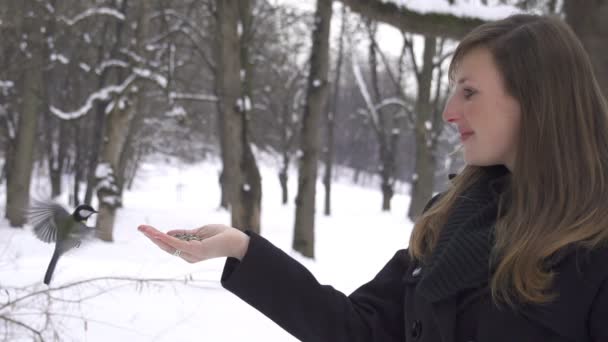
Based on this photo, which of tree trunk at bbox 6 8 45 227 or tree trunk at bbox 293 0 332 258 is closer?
tree trunk at bbox 293 0 332 258

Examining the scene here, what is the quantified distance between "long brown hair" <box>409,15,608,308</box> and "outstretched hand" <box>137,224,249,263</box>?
0.68 meters

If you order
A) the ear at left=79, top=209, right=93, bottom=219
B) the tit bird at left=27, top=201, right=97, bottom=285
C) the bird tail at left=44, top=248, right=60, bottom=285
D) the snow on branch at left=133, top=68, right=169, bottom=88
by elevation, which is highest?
the snow on branch at left=133, top=68, right=169, bottom=88

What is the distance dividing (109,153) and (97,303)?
27.9 feet

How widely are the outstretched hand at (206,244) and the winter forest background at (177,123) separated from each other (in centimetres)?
83

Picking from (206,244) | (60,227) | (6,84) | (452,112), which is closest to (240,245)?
(206,244)

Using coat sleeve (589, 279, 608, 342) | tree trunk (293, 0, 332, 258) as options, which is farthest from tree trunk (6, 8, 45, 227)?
coat sleeve (589, 279, 608, 342)

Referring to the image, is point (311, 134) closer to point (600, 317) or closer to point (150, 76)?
point (150, 76)

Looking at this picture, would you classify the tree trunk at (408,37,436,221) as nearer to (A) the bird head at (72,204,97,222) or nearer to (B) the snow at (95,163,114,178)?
(B) the snow at (95,163,114,178)

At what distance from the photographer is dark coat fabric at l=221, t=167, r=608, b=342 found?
1.26 metres

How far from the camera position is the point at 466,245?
1.46m

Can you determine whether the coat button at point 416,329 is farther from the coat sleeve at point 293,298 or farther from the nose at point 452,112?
the nose at point 452,112

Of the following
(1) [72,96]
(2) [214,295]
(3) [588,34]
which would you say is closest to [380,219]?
(1) [72,96]

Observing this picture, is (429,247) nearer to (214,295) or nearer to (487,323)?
(487,323)

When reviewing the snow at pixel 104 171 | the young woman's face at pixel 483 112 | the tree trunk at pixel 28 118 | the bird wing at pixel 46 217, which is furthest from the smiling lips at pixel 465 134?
the tree trunk at pixel 28 118
